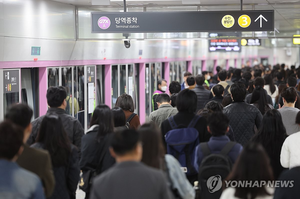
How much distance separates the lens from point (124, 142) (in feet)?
8.07

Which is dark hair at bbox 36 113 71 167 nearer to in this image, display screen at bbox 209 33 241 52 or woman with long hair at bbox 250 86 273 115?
woman with long hair at bbox 250 86 273 115

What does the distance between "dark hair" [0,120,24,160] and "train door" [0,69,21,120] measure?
3.91 metres

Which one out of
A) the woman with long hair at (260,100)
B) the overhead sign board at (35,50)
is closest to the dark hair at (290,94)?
the woman with long hair at (260,100)

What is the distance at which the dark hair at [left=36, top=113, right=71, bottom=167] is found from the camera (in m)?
3.55

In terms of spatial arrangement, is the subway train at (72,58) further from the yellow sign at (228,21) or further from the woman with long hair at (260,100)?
the woman with long hair at (260,100)

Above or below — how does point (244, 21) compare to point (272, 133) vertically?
above

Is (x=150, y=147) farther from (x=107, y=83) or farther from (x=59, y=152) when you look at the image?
(x=107, y=83)

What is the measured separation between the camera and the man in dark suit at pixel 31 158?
3.08 meters

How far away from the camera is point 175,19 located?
7457mm

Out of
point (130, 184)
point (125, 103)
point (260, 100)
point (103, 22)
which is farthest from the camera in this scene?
point (103, 22)

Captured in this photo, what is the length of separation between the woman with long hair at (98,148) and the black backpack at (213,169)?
31.6 inches

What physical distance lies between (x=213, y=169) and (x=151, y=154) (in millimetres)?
939

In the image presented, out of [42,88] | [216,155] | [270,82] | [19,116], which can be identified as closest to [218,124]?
[216,155]

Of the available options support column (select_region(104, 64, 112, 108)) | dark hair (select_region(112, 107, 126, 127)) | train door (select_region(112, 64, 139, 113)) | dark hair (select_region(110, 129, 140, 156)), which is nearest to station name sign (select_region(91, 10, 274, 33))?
dark hair (select_region(112, 107, 126, 127))
